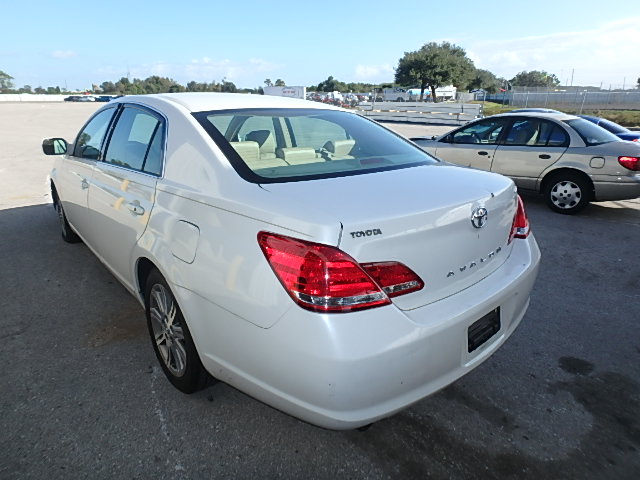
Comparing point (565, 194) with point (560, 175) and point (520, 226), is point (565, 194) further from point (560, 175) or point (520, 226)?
point (520, 226)

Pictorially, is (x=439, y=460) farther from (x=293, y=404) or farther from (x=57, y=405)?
(x=57, y=405)

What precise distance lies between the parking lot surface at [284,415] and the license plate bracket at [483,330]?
1.79 ft

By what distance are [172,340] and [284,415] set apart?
0.75m

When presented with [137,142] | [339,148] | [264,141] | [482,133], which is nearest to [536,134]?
[482,133]

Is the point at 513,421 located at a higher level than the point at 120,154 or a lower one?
lower

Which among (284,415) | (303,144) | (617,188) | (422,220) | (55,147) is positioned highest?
(303,144)

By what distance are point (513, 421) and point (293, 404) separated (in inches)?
51.6

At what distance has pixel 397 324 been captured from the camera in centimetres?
172

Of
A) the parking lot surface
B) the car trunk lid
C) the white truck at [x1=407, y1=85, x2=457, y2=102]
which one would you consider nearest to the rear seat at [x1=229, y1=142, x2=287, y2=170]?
the car trunk lid

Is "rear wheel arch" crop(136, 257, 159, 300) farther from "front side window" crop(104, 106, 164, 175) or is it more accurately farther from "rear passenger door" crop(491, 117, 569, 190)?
"rear passenger door" crop(491, 117, 569, 190)

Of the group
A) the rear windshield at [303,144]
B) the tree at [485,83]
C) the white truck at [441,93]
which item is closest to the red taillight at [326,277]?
the rear windshield at [303,144]

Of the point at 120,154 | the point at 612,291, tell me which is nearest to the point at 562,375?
the point at 612,291

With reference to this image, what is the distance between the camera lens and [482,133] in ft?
25.0

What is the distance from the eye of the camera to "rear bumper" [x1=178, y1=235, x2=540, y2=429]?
5.40 feet
